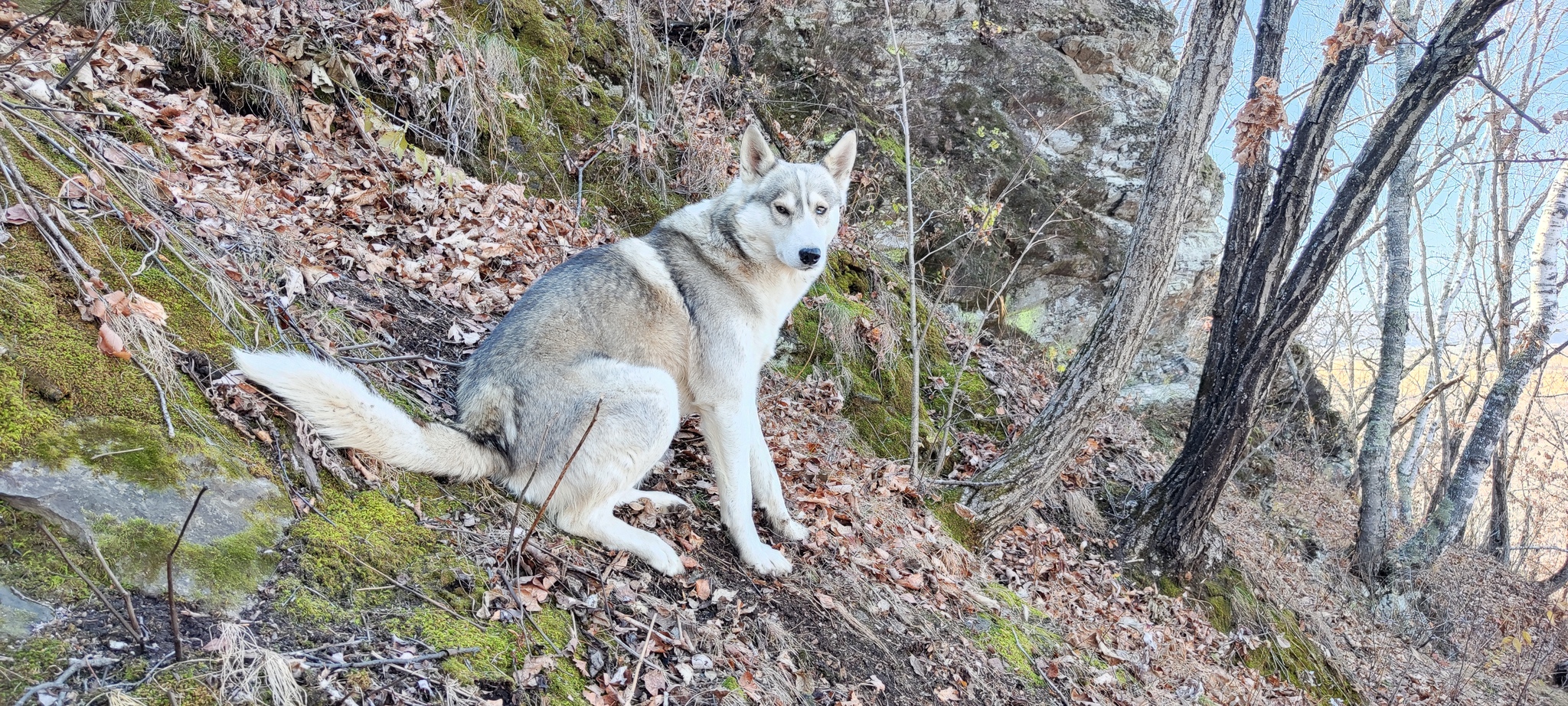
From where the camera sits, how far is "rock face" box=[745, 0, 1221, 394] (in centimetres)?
1114

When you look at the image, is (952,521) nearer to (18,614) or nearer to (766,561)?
(766,561)

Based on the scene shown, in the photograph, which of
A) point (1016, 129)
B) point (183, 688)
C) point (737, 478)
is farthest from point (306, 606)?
point (1016, 129)

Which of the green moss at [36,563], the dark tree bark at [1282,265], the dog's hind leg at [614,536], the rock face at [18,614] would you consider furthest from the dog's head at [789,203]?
the dark tree bark at [1282,265]

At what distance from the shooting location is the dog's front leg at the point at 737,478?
422 cm

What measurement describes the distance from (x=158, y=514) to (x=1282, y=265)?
7987 millimetres

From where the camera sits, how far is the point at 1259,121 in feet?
20.5

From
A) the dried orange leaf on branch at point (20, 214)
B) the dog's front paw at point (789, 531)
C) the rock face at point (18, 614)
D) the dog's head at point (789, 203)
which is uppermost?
the dog's head at point (789, 203)

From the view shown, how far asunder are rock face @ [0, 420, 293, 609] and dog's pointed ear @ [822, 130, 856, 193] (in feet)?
12.4

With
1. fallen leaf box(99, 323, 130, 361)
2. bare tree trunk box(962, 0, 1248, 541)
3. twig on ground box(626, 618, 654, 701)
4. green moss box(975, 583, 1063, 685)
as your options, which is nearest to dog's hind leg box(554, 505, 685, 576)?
twig on ground box(626, 618, 654, 701)

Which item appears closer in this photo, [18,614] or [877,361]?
[18,614]

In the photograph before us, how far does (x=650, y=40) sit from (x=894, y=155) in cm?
366

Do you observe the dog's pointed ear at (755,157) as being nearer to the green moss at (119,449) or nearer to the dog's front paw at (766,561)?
the dog's front paw at (766,561)

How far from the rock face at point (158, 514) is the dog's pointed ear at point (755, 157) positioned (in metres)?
3.23

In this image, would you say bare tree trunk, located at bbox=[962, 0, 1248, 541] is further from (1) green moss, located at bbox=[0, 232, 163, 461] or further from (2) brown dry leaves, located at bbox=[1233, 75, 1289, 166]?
(1) green moss, located at bbox=[0, 232, 163, 461]
